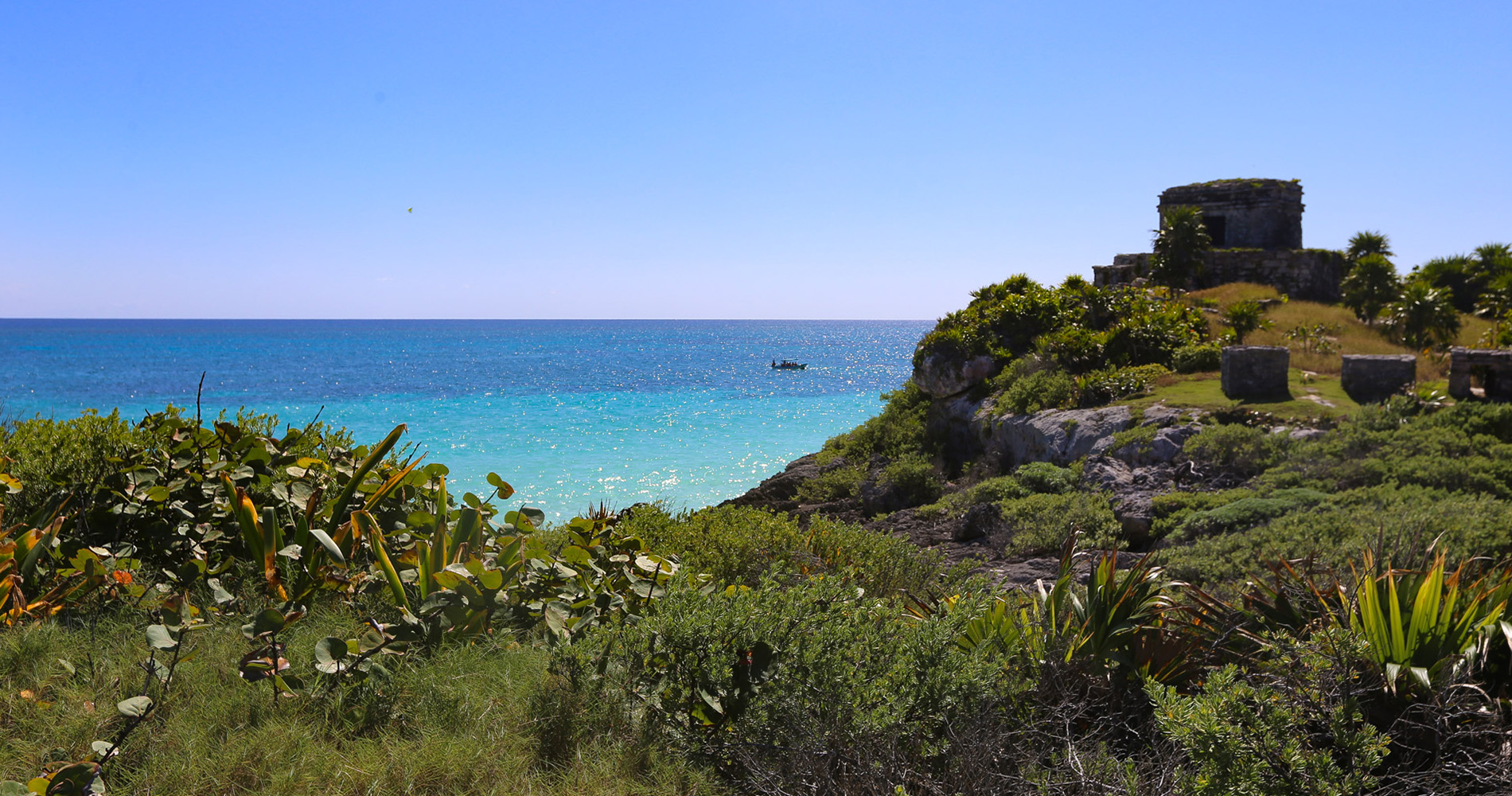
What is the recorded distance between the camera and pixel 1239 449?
35.2ft

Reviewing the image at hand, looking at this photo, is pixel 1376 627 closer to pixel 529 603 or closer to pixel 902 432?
pixel 529 603

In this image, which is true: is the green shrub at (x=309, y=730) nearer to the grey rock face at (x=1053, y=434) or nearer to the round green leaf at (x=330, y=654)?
the round green leaf at (x=330, y=654)

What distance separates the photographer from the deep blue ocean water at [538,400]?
25.1m

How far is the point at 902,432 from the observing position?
20.0 m

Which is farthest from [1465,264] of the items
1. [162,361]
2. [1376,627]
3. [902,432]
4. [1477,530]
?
[162,361]

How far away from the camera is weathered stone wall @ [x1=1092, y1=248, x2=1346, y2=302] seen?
30.5 meters

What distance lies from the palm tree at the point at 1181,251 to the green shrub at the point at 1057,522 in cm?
2244

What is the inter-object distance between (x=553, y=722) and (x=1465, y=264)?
41982 millimetres

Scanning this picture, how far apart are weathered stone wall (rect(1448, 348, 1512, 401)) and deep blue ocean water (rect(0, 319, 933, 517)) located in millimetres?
15723

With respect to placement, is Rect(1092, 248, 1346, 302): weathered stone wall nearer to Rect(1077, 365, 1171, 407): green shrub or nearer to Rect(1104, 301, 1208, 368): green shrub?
Rect(1104, 301, 1208, 368): green shrub

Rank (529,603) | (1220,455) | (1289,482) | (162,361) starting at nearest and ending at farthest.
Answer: (529,603), (1289,482), (1220,455), (162,361)

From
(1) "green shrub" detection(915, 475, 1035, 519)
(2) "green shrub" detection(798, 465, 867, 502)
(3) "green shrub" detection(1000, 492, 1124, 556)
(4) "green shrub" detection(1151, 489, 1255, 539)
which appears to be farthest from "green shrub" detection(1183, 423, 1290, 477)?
(2) "green shrub" detection(798, 465, 867, 502)

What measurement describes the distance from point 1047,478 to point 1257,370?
434 centimetres

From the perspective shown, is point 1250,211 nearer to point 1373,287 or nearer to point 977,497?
point 1373,287
